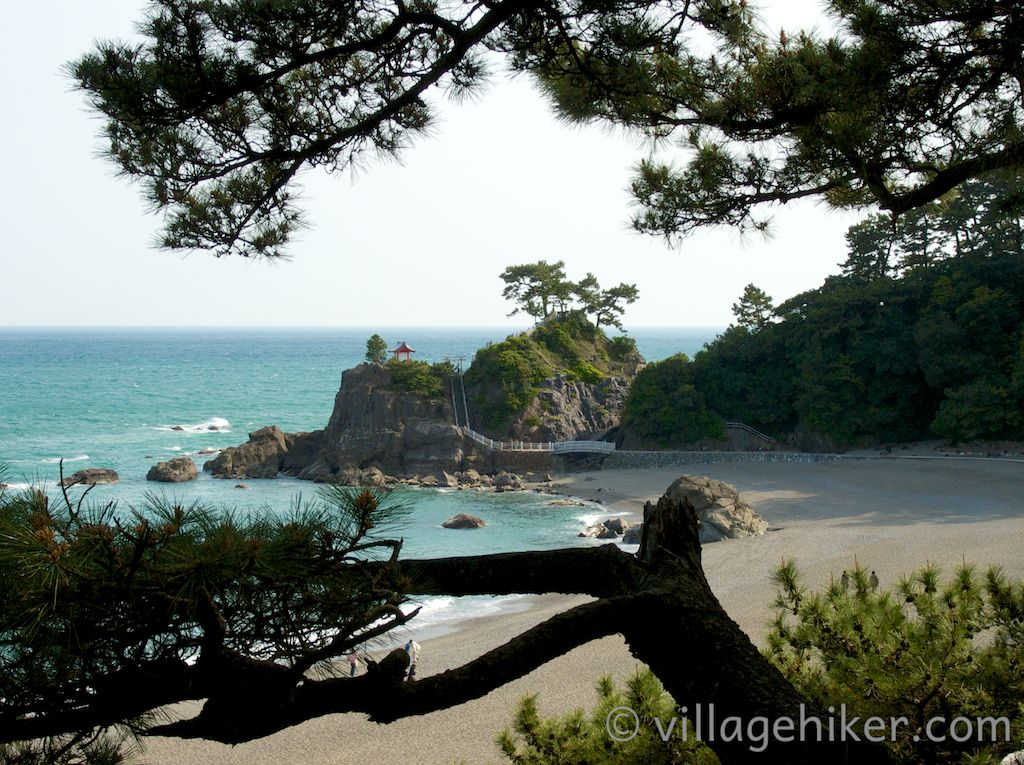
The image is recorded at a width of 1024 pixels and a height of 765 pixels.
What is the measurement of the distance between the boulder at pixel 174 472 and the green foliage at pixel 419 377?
7.74 meters

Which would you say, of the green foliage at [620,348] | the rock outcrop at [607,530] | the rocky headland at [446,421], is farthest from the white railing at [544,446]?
the rock outcrop at [607,530]

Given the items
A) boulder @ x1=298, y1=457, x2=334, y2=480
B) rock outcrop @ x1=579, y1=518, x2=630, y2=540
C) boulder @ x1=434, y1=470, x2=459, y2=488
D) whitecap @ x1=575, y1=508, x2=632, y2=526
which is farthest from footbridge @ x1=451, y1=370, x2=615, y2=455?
rock outcrop @ x1=579, y1=518, x2=630, y2=540

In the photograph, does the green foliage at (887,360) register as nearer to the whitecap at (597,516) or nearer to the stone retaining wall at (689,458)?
the stone retaining wall at (689,458)

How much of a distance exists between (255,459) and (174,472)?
9.58 feet

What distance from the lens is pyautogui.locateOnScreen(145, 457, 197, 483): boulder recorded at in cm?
3047

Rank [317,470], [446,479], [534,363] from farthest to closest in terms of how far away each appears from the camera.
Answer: [534,363] → [317,470] → [446,479]

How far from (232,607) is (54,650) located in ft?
1.13

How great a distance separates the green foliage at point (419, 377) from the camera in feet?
109

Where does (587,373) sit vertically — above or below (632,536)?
above

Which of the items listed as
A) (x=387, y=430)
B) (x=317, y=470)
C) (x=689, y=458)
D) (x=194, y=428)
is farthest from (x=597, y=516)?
(x=194, y=428)

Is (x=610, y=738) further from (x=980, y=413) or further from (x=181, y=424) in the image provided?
(x=181, y=424)

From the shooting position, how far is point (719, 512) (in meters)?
19.8

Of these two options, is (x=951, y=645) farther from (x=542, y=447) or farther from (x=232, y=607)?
(x=542, y=447)

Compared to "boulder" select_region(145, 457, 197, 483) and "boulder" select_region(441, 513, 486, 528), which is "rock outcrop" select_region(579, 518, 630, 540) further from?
"boulder" select_region(145, 457, 197, 483)
